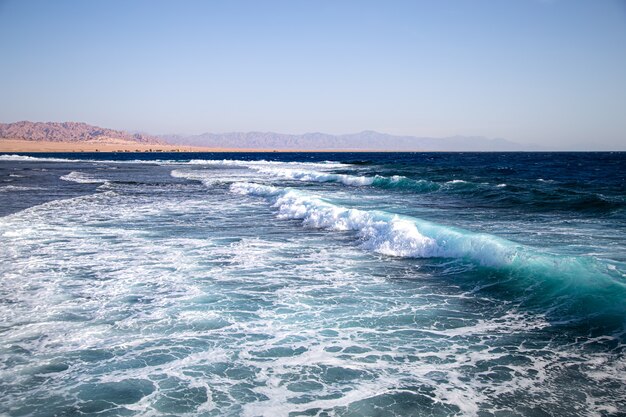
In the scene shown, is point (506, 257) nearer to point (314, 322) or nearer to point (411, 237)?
point (411, 237)

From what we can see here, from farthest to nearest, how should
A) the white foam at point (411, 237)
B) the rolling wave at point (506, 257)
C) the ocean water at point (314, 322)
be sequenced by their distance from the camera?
the white foam at point (411, 237) < the rolling wave at point (506, 257) < the ocean water at point (314, 322)

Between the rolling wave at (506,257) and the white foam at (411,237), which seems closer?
the rolling wave at (506,257)

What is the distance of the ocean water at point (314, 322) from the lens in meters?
4.85

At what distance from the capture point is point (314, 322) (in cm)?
707

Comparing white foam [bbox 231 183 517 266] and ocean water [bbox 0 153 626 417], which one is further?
white foam [bbox 231 183 517 266]

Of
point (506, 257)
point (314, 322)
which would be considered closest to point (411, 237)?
point (506, 257)

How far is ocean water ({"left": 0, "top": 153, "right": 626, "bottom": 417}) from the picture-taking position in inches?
191

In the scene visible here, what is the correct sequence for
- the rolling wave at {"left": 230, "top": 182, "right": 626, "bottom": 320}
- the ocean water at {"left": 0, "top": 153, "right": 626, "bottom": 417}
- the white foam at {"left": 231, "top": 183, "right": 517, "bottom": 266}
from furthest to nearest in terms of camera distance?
the white foam at {"left": 231, "top": 183, "right": 517, "bottom": 266} < the rolling wave at {"left": 230, "top": 182, "right": 626, "bottom": 320} < the ocean water at {"left": 0, "top": 153, "right": 626, "bottom": 417}

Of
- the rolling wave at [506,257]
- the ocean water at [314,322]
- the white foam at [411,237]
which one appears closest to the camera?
the ocean water at [314,322]

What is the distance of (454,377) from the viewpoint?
5297mm

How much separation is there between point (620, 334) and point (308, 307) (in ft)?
15.1

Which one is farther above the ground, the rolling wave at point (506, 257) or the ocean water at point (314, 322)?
the rolling wave at point (506, 257)

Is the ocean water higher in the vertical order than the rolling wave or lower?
lower

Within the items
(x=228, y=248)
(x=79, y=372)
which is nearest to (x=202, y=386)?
(x=79, y=372)
